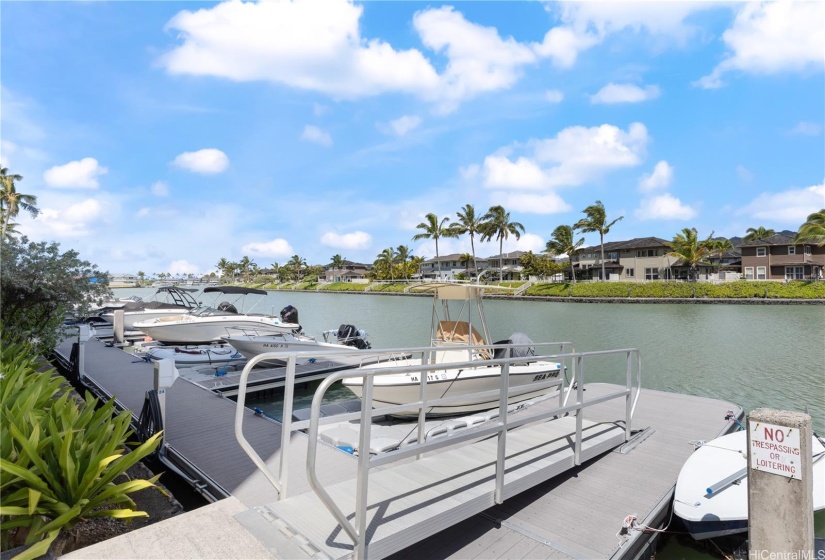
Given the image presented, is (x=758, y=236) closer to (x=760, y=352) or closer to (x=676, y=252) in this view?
(x=676, y=252)

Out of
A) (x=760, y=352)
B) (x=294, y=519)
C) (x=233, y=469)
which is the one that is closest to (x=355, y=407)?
(x=233, y=469)

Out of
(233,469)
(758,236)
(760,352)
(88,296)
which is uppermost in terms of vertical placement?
(758,236)

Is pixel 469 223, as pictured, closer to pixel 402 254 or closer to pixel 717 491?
pixel 402 254

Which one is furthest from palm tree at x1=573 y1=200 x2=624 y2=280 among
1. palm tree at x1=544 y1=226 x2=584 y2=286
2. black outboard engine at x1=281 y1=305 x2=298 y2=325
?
black outboard engine at x1=281 y1=305 x2=298 y2=325

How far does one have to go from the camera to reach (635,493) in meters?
5.02

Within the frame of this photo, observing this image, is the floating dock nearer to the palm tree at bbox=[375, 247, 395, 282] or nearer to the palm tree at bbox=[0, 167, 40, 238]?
the palm tree at bbox=[0, 167, 40, 238]

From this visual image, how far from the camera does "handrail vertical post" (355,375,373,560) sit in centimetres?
292

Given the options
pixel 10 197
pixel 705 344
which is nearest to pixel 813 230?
pixel 705 344

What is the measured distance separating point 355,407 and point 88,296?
608 centimetres

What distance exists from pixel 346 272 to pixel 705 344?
9984 centimetres

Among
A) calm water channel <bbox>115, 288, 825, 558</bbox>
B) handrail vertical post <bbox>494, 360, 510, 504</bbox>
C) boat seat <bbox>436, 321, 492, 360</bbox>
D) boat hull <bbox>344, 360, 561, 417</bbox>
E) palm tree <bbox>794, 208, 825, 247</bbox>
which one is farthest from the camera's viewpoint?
palm tree <bbox>794, 208, 825, 247</bbox>

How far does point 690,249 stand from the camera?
→ 5697 centimetres

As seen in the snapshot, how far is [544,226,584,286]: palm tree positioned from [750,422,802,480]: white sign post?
6942cm

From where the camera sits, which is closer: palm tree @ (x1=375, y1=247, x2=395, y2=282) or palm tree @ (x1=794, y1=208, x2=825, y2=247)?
palm tree @ (x1=794, y1=208, x2=825, y2=247)
